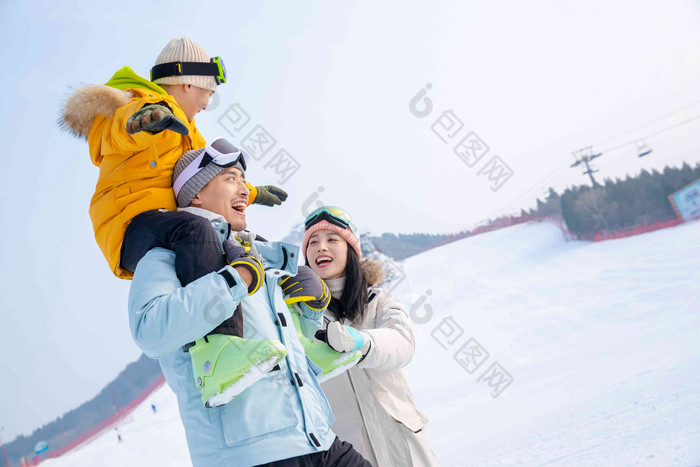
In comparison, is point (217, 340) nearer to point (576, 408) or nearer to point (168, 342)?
point (168, 342)

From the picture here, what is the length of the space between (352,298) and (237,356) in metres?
1.25

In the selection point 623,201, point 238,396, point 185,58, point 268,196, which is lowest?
point 623,201

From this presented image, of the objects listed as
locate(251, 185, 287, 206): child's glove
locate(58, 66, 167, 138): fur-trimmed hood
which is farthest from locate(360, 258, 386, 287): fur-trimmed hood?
locate(58, 66, 167, 138): fur-trimmed hood

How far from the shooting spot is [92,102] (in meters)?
1.61

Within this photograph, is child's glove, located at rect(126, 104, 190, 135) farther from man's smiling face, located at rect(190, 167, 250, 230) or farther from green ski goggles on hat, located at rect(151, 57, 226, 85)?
green ski goggles on hat, located at rect(151, 57, 226, 85)

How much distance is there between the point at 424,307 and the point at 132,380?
447 inches

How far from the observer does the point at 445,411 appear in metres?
6.95

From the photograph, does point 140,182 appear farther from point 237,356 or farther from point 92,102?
point 237,356

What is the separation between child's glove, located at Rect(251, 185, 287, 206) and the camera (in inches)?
84.5

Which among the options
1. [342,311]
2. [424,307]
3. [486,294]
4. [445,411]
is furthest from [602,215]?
[342,311]

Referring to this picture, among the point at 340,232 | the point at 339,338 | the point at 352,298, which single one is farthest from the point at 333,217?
the point at 339,338

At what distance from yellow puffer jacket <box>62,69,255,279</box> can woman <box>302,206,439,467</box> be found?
2.66 feet

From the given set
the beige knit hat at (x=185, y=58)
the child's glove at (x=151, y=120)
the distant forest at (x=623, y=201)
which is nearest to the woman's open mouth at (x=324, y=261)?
the beige knit hat at (x=185, y=58)

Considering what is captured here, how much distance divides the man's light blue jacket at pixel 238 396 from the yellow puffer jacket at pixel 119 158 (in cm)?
24
